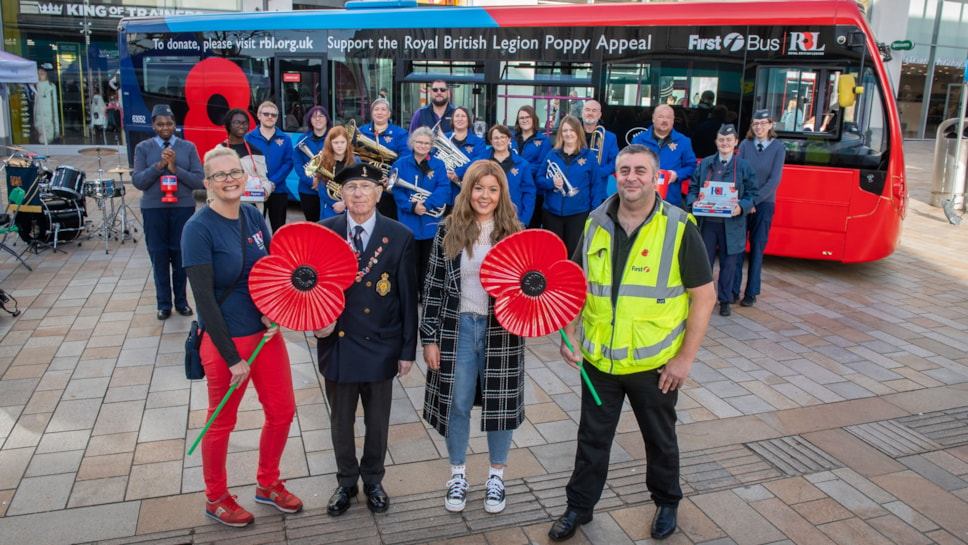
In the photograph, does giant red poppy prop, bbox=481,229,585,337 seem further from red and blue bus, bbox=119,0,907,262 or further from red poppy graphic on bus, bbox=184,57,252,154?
red poppy graphic on bus, bbox=184,57,252,154

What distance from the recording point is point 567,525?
355 centimetres

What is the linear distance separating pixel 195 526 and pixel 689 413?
10.6ft

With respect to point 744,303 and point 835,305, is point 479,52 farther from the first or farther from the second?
point 835,305

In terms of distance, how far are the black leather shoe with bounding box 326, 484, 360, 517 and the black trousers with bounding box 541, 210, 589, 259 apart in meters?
4.07

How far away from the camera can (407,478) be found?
4090 millimetres

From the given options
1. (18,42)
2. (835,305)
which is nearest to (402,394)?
(835,305)

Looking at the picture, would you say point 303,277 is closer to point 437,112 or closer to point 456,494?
point 456,494

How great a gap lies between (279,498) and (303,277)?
1.22 meters

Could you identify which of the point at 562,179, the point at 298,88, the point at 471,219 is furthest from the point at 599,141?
the point at 298,88

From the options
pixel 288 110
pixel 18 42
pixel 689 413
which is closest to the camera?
pixel 689 413

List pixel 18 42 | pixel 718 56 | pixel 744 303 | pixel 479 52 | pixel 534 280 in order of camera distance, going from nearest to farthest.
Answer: pixel 534 280 < pixel 744 303 < pixel 718 56 < pixel 479 52 < pixel 18 42

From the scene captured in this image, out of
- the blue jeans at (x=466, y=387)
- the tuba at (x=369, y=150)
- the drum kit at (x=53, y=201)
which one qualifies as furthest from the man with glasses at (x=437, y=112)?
the blue jeans at (x=466, y=387)

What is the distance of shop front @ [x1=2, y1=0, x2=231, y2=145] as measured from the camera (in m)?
20.0

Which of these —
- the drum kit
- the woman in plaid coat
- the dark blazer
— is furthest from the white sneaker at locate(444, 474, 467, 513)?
the drum kit
